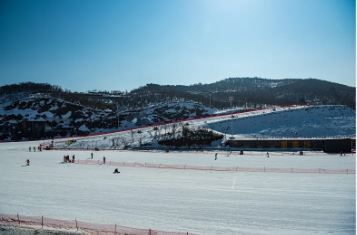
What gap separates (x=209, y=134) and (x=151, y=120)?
4606cm

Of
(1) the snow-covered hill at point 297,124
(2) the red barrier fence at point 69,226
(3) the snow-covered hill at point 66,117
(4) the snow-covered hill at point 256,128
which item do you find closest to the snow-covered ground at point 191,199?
(2) the red barrier fence at point 69,226

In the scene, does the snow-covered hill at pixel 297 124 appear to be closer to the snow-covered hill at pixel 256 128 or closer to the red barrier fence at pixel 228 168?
the snow-covered hill at pixel 256 128

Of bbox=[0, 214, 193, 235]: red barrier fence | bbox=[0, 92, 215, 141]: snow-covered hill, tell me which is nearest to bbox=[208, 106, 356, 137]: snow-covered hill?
bbox=[0, 92, 215, 141]: snow-covered hill

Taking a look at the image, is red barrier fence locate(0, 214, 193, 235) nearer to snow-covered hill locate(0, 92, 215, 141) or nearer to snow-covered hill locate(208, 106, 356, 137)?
snow-covered hill locate(208, 106, 356, 137)

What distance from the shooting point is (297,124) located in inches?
2783

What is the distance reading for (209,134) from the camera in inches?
2427

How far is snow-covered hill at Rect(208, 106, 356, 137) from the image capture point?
65.5 metres

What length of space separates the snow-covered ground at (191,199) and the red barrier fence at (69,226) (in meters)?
0.75

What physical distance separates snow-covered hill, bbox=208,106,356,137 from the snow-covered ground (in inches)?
1218

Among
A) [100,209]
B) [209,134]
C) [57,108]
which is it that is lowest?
[100,209]

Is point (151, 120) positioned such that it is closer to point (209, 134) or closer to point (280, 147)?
point (209, 134)

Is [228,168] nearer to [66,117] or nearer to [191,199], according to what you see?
[191,199]

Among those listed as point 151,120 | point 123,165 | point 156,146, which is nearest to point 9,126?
point 151,120

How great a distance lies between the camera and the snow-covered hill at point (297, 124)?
215 feet
